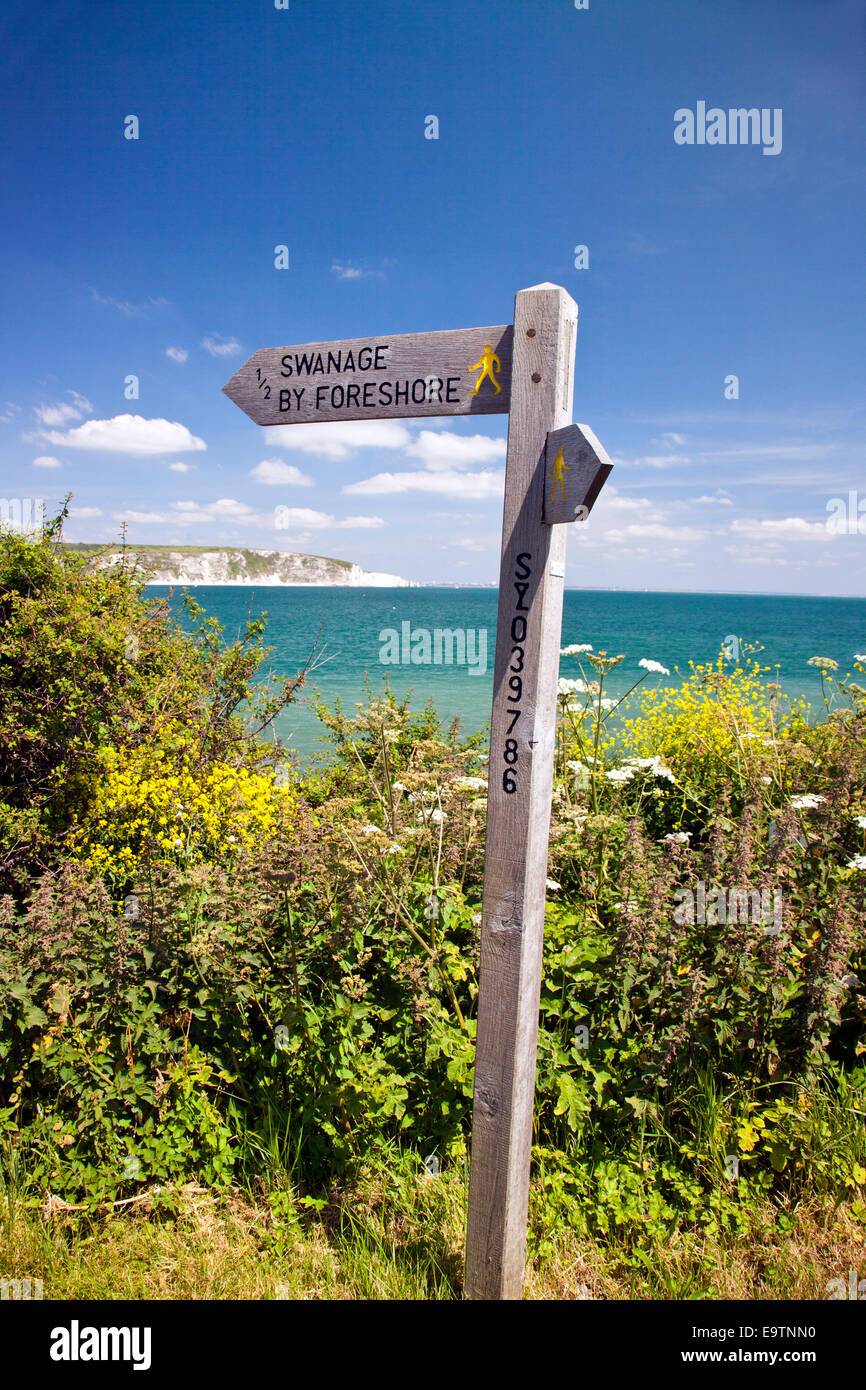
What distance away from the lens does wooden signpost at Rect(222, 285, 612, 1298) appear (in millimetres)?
1704

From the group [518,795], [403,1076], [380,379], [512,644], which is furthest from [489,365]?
[403,1076]

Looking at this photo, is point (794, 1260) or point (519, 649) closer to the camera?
point (519, 649)

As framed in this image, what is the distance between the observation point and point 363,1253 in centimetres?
218

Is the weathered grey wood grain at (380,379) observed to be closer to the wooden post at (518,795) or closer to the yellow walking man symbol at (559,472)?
the wooden post at (518,795)

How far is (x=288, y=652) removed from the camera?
45.6 metres

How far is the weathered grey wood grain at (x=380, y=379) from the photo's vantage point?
1.80 m

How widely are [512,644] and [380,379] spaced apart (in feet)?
2.70

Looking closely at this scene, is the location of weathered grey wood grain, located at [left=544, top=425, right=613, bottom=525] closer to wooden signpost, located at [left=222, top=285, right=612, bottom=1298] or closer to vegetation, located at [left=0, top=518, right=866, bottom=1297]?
wooden signpost, located at [left=222, top=285, right=612, bottom=1298]

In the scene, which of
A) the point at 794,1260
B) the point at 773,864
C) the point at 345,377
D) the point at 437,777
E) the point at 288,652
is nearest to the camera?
the point at 345,377

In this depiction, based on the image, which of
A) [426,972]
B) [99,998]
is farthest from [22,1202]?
[426,972]

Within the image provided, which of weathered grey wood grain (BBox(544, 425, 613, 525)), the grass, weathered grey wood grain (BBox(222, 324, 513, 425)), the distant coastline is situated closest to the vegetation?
the grass

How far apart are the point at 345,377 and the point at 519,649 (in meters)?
0.92

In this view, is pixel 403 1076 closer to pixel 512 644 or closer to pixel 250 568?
pixel 512 644
